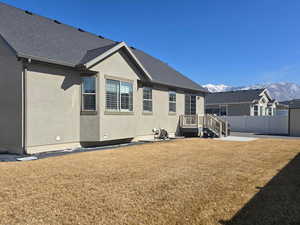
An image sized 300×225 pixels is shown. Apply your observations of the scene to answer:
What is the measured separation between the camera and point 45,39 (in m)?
10.7

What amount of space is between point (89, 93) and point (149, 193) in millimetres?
7482

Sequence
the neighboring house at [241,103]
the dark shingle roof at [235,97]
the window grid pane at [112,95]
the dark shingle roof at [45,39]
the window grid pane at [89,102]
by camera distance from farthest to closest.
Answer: the dark shingle roof at [235,97], the neighboring house at [241,103], the window grid pane at [112,95], the window grid pane at [89,102], the dark shingle roof at [45,39]

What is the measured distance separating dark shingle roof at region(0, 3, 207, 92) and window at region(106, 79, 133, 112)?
5.94 feet

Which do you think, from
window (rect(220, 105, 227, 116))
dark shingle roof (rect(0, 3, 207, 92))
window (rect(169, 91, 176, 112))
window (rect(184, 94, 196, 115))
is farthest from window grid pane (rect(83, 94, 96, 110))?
window (rect(220, 105, 227, 116))

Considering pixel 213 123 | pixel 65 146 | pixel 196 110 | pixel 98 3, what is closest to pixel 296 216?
pixel 65 146

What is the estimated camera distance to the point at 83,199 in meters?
4.04

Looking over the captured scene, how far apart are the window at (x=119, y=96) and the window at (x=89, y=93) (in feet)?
2.38

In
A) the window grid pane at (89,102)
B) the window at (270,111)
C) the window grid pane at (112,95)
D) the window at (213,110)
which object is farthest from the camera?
the window at (270,111)

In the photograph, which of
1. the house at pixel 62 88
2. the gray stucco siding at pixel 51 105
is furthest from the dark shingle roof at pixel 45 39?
the gray stucco siding at pixel 51 105

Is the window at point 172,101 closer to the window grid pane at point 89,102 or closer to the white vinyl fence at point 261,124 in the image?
the window grid pane at point 89,102

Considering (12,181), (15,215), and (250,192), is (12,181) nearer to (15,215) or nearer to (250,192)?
(15,215)

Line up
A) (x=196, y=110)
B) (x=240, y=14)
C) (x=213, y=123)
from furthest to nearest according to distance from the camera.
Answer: (x=196, y=110) → (x=213, y=123) → (x=240, y=14)

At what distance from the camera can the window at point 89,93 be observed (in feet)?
34.9

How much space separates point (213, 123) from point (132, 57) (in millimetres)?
8678
